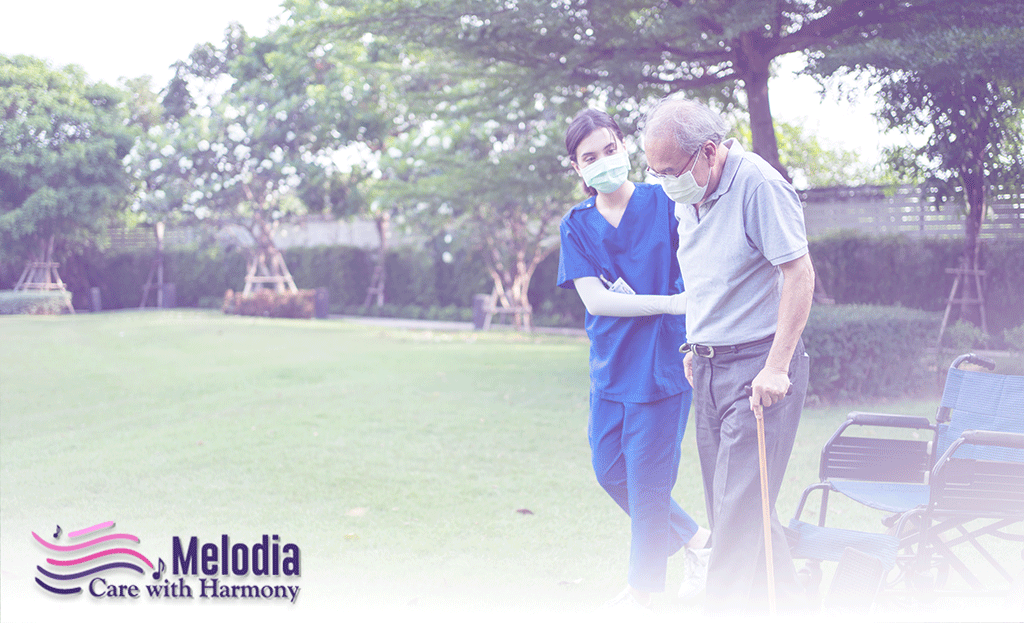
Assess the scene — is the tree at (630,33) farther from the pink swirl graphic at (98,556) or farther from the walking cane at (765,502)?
the walking cane at (765,502)

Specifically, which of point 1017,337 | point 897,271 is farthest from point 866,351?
point 897,271

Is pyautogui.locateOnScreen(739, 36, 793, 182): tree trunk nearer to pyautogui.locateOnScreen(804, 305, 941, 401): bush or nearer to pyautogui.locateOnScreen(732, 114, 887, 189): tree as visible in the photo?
pyautogui.locateOnScreen(804, 305, 941, 401): bush

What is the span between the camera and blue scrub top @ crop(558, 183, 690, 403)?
305 centimetres

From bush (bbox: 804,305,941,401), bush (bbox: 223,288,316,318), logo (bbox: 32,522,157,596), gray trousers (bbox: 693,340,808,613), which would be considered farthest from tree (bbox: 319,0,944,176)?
bush (bbox: 223,288,316,318)

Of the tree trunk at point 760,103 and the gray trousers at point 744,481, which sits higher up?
the tree trunk at point 760,103

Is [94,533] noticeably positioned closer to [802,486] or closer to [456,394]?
[802,486]

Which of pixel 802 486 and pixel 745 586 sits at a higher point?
pixel 745 586

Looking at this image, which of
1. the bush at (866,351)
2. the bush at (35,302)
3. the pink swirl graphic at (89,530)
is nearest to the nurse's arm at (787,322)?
the pink swirl graphic at (89,530)

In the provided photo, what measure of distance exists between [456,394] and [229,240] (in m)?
17.8

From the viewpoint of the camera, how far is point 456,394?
357 inches

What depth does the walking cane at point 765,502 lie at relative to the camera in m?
2.59

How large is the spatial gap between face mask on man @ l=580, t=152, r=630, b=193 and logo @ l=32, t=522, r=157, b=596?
8.70 ft

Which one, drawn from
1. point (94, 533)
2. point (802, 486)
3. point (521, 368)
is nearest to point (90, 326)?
point (521, 368)

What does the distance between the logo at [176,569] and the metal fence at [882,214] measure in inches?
382
